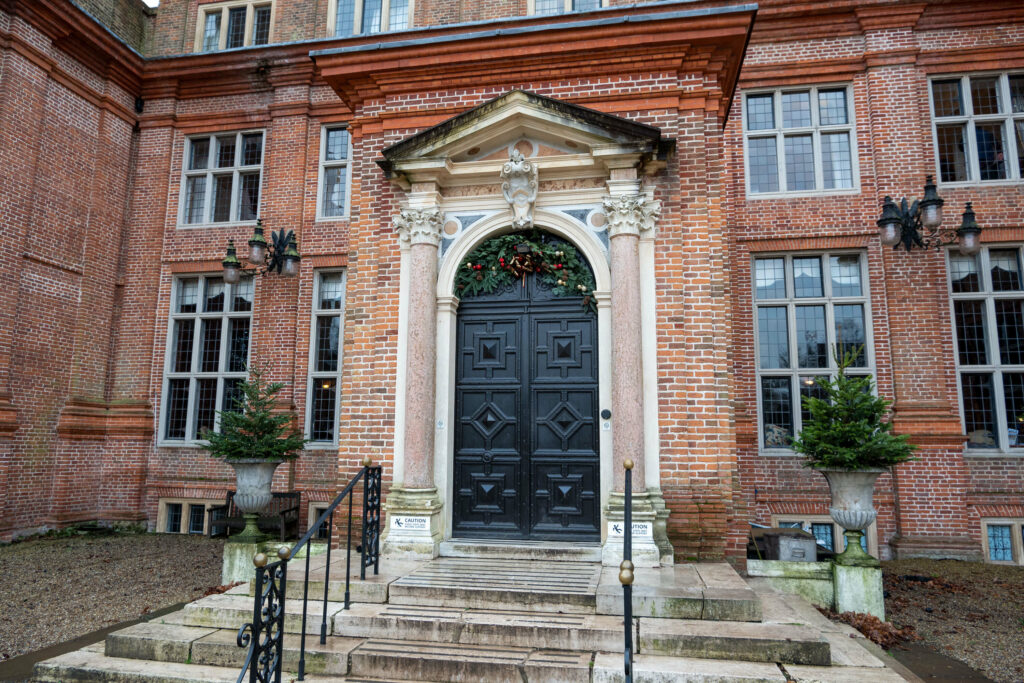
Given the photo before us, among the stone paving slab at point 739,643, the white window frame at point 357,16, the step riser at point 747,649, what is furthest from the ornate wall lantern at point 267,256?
the step riser at point 747,649

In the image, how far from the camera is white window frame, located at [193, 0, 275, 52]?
13.8 metres

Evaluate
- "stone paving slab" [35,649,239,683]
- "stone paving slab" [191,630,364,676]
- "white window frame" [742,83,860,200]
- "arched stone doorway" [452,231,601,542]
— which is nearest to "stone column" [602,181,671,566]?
"arched stone doorway" [452,231,601,542]

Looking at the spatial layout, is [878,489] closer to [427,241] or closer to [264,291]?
[427,241]

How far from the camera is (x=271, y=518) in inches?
372

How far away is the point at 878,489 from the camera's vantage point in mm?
10406

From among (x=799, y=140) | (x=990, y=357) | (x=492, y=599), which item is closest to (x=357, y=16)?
(x=799, y=140)

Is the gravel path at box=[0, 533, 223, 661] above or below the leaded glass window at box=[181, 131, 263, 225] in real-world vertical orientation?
below

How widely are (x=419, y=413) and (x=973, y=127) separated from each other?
10.3 metres

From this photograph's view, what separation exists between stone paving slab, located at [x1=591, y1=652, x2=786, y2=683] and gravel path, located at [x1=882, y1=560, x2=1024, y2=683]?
2379mm

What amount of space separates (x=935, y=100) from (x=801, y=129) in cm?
223

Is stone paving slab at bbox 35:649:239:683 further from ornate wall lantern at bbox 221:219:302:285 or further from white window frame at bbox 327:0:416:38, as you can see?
white window frame at bbox 327:0:416:38

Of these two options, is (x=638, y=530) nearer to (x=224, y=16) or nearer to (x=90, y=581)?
(x=90, y=581)

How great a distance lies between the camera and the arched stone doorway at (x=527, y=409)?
23.0ft

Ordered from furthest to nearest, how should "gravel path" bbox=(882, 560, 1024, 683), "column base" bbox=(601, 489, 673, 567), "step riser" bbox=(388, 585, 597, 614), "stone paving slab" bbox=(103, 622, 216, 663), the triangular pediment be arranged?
the triangular pediment
"column base" bbox=(601, 489, 673, 567)
"gravel path" bbox=(882, 560, 1024, 683)
"step riser" bbox=(388, 585, 597, 614)
"stone paving slab" bbox=(103, 622, 216, 663)
